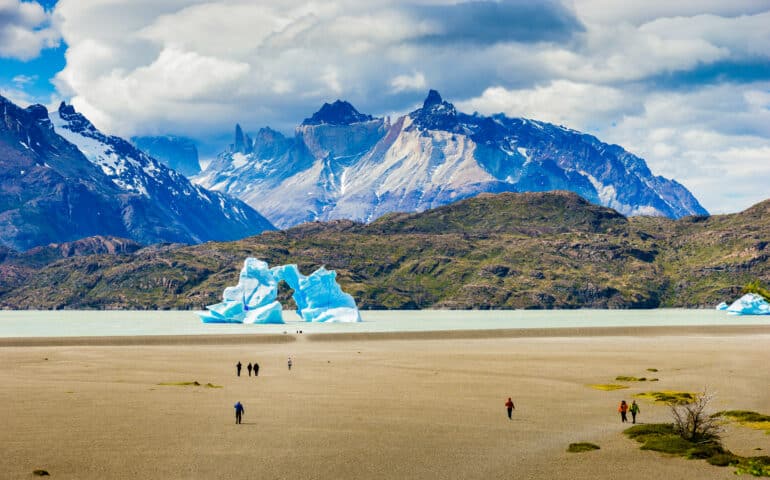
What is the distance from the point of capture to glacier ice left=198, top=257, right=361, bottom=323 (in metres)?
178

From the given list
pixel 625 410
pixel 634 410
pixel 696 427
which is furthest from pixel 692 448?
pixel 625 410

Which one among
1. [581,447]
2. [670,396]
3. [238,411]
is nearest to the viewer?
[581,447]

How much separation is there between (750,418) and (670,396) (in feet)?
34.1

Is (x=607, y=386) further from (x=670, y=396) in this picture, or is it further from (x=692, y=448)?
Answer: (x=692, y=448)

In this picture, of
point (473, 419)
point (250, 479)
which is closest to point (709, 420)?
point (473, 419)

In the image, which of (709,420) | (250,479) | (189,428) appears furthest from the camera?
(189,428)

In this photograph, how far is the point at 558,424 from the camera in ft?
175

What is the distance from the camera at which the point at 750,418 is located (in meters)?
53.3

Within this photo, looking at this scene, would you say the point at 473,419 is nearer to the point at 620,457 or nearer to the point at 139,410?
the point at 620,457

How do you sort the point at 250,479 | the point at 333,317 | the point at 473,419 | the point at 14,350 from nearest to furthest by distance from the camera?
the point at 250,479
the point at 473,419
the point at 14,350
the point at 333,317

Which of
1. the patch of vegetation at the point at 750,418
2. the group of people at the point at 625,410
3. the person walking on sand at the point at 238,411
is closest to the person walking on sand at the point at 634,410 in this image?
the group of people at the point at 625,410

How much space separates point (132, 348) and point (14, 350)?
1491cm

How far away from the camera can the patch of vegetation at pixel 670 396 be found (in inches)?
2416

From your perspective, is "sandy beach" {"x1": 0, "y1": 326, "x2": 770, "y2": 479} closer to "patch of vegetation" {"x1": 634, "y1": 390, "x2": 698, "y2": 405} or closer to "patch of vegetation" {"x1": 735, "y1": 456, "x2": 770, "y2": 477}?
"patch of vegetation" {"x1": 735, "y1": 456, "x2": 770, "y2": 477}
